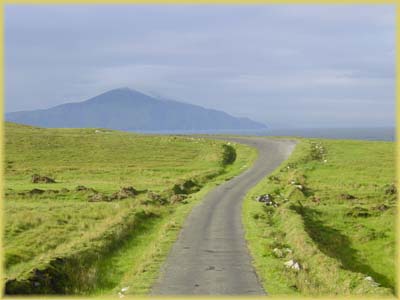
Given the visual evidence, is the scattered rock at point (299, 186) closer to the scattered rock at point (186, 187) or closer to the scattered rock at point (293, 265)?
the scattered rock at point (186, 187)

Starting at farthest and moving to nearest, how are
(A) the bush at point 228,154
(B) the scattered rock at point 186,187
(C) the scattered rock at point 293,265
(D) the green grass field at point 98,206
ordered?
(A) the bush at point 228,154, (B) the scattered rock at point 186,187, (C) the scattered rock at point 293,265, (D) the green grass field at point 98,206

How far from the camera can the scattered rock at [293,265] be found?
25.0 metres

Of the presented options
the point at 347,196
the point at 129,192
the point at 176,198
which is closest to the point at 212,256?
the point at 176,198

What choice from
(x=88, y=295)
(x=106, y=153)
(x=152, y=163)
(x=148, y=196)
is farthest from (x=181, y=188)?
(x=106, y=153)

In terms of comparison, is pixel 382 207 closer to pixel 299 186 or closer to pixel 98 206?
pixel 299 186

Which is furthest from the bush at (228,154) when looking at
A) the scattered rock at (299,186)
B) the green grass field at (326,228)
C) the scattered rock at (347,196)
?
the scattered rock at (347,196)

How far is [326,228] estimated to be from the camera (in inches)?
1610

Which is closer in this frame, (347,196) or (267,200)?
(267,200)

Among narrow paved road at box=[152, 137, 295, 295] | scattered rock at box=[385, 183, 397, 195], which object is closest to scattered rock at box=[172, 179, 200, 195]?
narrow paved road at box=[152, 137, 295, 295]

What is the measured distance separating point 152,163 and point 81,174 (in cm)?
1497

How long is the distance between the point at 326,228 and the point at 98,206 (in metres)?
20.4

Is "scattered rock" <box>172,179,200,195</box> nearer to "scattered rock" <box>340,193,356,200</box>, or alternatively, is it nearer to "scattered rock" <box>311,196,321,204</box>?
"scattered rock" <box>311,196,321,204</box>

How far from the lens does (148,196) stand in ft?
163

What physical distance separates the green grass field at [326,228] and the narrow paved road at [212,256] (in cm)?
85
